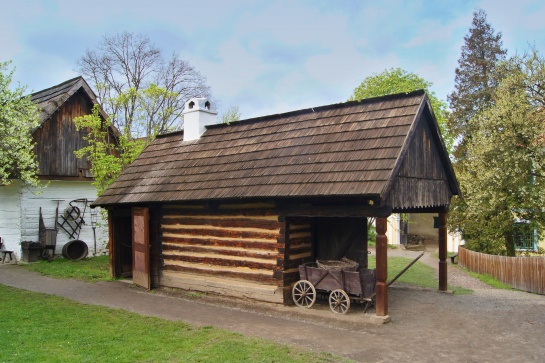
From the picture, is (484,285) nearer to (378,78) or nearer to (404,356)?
(404,356)

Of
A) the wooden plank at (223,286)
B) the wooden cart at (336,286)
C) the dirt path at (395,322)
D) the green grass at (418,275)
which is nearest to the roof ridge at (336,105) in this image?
the wooden cart at (336,286)

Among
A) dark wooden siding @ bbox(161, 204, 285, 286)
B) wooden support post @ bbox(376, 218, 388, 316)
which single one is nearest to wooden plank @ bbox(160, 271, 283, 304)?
dark wooden siding @ bbox(161, 204, 285, 286)

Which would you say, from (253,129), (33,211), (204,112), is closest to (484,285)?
(253,129)

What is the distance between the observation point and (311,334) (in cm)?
820

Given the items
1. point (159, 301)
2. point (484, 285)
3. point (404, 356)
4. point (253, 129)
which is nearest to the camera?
point (404, 356)

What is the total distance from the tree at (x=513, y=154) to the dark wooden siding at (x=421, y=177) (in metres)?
6.40

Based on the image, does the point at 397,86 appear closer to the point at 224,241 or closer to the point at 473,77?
the point at 473,77

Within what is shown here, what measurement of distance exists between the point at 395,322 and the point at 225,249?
441cm

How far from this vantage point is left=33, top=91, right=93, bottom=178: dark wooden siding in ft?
62.2

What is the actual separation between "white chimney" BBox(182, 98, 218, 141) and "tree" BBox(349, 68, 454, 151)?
14105 mm

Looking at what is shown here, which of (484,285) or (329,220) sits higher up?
(329,220)

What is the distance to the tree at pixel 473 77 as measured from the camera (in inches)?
1129

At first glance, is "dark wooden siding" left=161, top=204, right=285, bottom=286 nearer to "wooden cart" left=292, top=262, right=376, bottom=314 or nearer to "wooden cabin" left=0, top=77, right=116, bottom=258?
"wooden cart" left=292, top=262, right=376, bottom=314

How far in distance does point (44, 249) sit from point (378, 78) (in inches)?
757
